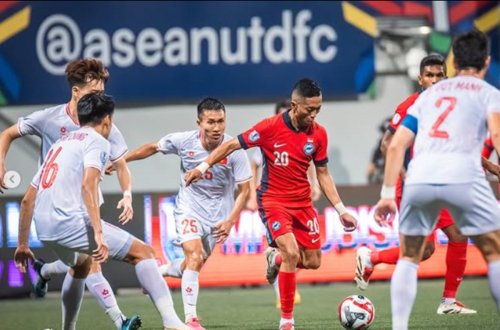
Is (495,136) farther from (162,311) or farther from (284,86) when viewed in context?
(284,86)

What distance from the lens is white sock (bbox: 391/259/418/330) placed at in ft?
22.6

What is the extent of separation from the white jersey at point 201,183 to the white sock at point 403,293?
331 cm

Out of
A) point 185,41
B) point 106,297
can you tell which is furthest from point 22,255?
point 185,41

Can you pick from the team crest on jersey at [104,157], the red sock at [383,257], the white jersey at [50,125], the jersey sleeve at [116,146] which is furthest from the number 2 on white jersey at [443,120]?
the red sock at [383,257]

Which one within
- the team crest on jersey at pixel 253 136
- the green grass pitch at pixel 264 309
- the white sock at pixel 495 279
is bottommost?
the green grass pitch at pixel 264 309

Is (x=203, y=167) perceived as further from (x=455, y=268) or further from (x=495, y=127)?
(x=495, y=127)

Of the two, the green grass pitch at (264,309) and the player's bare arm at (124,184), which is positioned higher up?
the player's bare arm at (124,184)

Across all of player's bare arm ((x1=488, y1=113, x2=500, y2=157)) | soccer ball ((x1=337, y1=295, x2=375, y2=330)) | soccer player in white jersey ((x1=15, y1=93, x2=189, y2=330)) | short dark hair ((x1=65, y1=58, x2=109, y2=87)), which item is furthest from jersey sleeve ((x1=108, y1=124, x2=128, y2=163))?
player's bare arm ((x1=488, y1=113, x2=500, y2=157))

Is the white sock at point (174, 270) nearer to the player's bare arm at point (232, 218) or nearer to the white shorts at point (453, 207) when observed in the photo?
the player's bare arm at point (232, 218)

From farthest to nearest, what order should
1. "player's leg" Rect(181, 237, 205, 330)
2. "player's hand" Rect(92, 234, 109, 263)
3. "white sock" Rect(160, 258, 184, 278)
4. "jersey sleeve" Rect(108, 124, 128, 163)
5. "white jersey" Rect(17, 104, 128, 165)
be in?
"white sock" Rect(160, 258, 184, 278)
"player's leg" Rect(181, 237, 205, 330)
"white jersey" Rect(17, 104, 128, 165)
"jersey sleeve" Rect(108, 124, 128, 163)
"player's hand" Rect(92, 234, 109, 263)

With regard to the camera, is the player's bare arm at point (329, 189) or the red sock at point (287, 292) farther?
the player's bare arm at point (329, 189)

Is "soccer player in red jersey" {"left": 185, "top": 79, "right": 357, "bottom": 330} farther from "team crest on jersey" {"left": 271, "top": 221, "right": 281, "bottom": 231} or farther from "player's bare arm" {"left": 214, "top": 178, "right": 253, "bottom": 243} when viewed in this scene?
"player's bare arm" {"left": 214, "top": 178, "right": 253, "bottom": 243}

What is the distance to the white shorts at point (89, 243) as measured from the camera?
7.63m

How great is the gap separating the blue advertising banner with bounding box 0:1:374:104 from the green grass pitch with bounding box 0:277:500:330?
4.17 m
